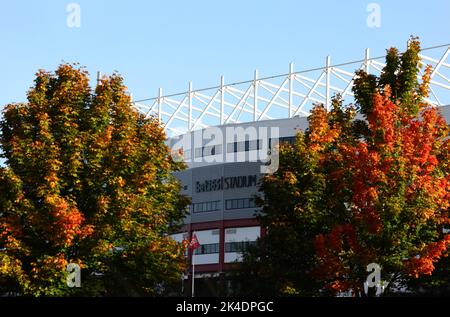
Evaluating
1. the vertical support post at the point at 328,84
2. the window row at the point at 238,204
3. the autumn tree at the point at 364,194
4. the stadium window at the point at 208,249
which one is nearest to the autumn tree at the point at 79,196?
the autumn tree at the point at 364,194

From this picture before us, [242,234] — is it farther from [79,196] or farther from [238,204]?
[79,196]

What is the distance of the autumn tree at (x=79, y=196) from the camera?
46.8m

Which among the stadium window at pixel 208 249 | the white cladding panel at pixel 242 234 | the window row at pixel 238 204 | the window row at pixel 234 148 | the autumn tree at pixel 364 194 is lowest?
the autumn tree at pixel 364 194

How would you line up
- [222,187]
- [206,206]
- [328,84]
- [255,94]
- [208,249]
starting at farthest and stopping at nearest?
1. [206,206]
2. [208,249]
3. [222,187]
4. [255,94]
5. [328,84]

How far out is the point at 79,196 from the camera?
48.9 m

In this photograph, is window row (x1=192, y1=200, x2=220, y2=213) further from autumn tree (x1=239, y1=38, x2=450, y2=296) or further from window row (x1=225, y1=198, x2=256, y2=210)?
autumn tree (x1=239, y1=38, x2=450, y2=296)

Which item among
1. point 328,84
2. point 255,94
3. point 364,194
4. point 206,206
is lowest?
point 364,194

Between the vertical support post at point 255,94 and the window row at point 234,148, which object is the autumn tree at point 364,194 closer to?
the vertical support post at point 255,94

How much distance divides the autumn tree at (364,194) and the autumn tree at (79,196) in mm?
6459

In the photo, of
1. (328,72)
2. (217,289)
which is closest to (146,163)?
(328,72)

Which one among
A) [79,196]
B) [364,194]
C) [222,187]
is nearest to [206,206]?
[222,187]

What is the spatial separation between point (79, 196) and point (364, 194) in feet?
47.9

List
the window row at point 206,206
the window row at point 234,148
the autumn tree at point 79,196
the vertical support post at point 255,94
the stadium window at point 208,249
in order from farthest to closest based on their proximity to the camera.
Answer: the window row at point 206,206 < the stadium window at point 208,249 < the window row at point 234,148 < the vertical support post at point 255,94 < the autumn tree at point 79,196

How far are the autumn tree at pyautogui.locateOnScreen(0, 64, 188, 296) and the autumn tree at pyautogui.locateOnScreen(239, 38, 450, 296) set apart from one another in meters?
6.46
